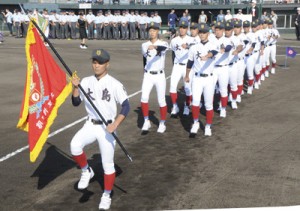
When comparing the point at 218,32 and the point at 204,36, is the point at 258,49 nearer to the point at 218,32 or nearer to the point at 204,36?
the point at 218,32

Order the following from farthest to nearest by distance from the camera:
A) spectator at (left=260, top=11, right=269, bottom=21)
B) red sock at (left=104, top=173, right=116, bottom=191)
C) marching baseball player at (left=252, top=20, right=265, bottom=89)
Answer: spectator at (left=260, top=11, right=269, bottom=21), marching baseball player at (left=252, top=20, right=265, bottom=89), red sock at (left=104, top=173, right=116, bottom=191)

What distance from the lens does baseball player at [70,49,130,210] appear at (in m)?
6.08

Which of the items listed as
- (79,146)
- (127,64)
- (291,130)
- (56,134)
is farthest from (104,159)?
(127,64)

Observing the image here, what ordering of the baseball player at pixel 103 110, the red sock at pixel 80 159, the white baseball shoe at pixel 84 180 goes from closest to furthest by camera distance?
the baseball player at pixel 103 110
the red sock at pixel 80 159
the white baseball shoe at pixel 84 180

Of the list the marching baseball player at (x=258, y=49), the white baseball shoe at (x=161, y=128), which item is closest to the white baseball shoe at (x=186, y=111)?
the white baseball shoe at (x=161, y=128)

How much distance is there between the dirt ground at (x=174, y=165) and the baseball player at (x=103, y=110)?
0.54 metres

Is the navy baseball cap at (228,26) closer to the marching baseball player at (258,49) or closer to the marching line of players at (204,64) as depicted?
the marching line of players at (204,64)

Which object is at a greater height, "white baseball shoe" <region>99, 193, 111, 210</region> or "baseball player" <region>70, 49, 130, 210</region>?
"baseball player" <region>70, 49, 130, 210</region>

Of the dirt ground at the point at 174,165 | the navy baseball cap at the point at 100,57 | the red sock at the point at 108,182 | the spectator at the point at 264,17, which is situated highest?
the spectator at the point at 264,17

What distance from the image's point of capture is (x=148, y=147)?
348 inches

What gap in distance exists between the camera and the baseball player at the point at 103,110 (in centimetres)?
608

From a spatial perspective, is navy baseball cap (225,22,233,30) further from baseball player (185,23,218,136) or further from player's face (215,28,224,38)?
baseball player (185,23,218,136)

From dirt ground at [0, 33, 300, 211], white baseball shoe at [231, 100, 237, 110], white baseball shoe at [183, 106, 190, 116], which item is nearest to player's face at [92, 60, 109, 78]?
dirt ground at [0, 33, 300, 211]

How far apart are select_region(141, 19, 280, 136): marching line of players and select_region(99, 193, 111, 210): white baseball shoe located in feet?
12.6
